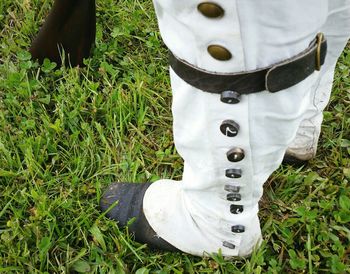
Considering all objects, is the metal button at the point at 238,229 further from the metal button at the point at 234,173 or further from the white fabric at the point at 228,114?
the metal button at the point at 234,173

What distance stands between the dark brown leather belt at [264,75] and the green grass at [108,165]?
0.55 meters

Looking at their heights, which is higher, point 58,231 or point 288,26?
point 288,26

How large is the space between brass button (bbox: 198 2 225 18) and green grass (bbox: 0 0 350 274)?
689 millimetres

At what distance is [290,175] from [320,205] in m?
0.12

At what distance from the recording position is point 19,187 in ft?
4.37

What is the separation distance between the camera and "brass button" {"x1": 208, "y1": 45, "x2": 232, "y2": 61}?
0.67 meters

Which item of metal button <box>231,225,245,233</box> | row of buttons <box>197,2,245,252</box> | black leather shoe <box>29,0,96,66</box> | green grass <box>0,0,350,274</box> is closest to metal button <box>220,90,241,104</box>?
row of buttons <box>197,2,245,252</box>

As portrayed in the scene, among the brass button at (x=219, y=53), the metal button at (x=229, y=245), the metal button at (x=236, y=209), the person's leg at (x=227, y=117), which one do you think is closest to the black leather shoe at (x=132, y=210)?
the person's leg at (x=227, y=117)

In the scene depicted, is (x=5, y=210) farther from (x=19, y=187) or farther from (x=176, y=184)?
(x=176, y=184)

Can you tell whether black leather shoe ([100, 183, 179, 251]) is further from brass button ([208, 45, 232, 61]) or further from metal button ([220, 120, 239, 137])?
brass button ([208, 45, 232, 61])

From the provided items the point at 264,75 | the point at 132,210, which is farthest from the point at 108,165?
the point at 264,75

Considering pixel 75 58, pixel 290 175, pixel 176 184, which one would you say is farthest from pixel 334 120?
pixel 75 58

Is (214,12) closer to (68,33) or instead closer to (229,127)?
(229,127)

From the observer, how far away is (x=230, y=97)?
0.74m
